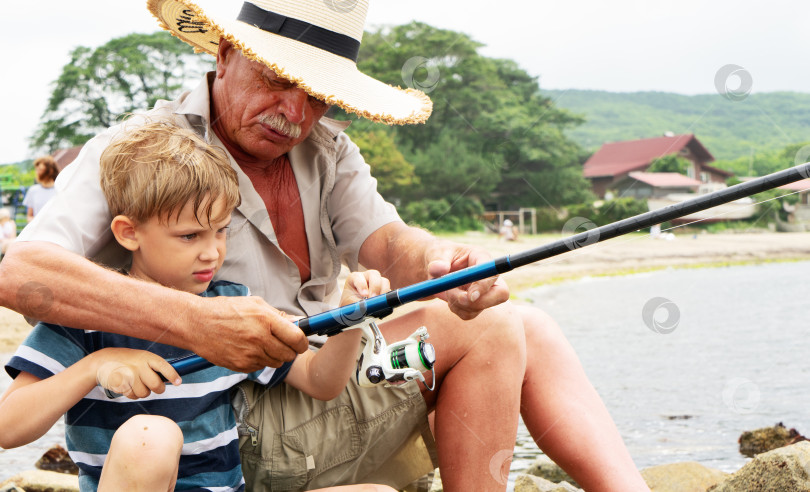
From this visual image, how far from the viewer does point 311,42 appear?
242 cm

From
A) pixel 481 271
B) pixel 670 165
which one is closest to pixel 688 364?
pixel 481 271

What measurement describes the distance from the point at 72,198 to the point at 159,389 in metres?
0.52

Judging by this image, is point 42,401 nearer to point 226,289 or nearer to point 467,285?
point 226,289

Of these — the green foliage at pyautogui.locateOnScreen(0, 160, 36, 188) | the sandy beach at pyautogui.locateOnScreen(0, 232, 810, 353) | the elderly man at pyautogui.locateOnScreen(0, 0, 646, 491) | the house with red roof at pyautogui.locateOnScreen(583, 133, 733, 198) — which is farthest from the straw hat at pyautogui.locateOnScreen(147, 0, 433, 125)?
the house with red roof at pyautogui.locateOnScreen(583, 133, 733, 198)

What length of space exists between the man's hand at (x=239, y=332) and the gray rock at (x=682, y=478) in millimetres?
2148

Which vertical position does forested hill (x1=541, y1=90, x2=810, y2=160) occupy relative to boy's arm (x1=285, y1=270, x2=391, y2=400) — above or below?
above

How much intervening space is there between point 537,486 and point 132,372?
69.9 inches

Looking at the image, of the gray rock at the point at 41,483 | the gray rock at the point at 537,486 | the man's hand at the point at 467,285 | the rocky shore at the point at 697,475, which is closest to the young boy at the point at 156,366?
the man's hand at the point at 467,285

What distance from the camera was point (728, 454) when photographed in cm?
442

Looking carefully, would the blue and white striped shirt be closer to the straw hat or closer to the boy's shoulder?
the boy's shoulder

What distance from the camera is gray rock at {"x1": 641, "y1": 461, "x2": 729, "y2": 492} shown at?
3.39 meters

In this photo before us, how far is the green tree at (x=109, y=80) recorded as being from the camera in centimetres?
3869

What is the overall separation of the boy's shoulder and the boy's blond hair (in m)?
0.25

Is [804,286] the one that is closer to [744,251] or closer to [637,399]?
[744,251]
